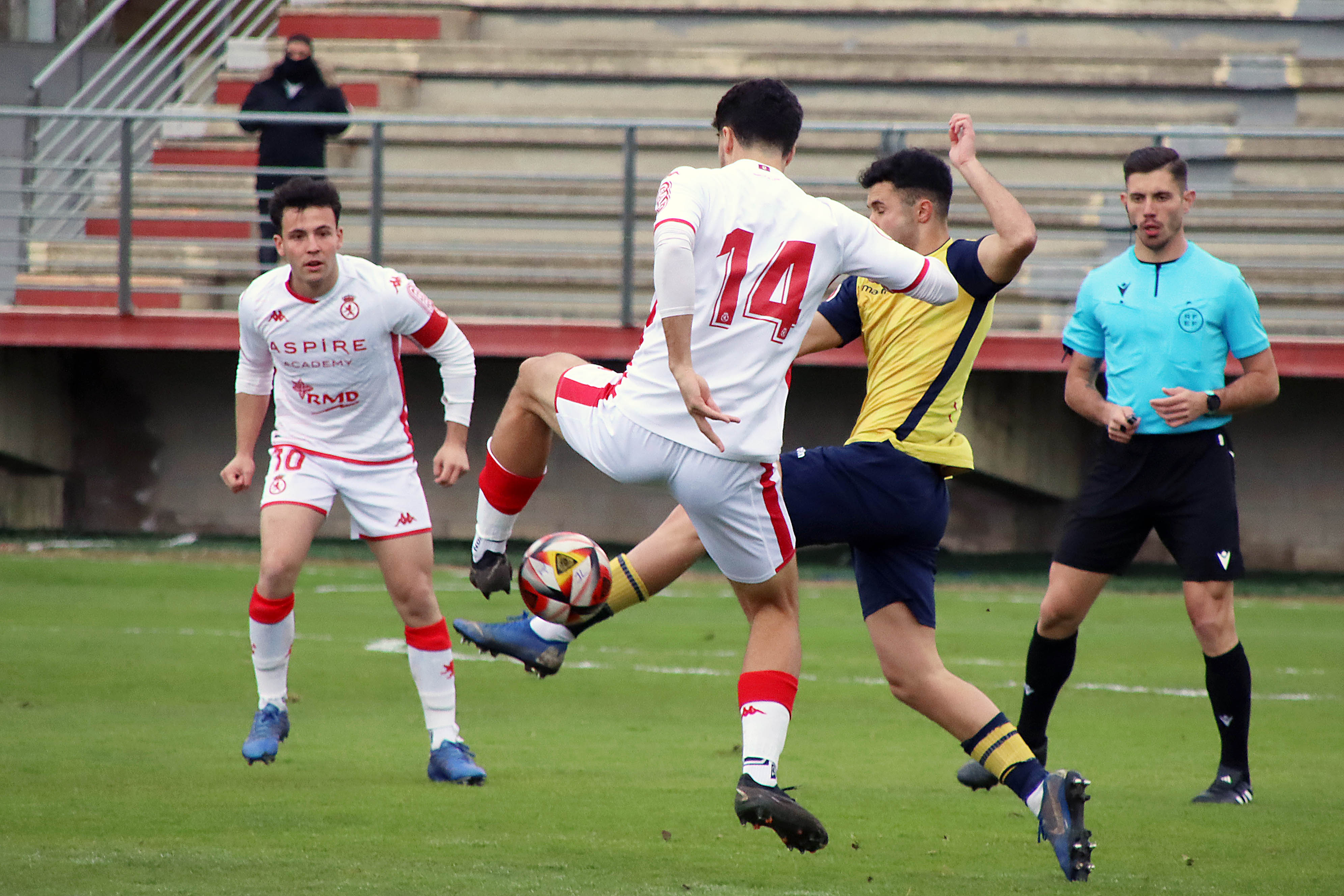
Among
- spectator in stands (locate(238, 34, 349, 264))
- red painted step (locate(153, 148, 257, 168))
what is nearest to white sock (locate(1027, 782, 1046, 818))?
spectator in stands (locate(238, 34, 349, 264))

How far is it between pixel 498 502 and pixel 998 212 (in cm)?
187

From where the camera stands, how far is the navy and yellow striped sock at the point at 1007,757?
526 centimetres

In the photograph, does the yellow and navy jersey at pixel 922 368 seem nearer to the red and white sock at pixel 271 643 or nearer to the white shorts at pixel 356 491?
the white shorts at pixel 356 491

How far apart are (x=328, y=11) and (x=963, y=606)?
36.1 feet

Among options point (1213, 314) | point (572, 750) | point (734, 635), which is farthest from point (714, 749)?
point (734, 635)

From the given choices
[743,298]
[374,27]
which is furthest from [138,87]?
[743,298]

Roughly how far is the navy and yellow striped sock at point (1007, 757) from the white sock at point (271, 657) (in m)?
2.85

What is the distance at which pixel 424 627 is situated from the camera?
6.80 metres

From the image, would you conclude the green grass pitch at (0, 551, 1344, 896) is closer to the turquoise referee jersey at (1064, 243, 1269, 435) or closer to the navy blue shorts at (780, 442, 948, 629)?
the navy blue shorts at (780, 442, 948, 629)

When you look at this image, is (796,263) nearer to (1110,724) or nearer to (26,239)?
(1110,724)

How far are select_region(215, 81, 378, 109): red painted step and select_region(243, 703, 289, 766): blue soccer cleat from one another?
40.6 feet

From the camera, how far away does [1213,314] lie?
6.33m

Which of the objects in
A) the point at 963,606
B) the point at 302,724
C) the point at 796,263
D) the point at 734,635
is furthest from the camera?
the point at 963,606

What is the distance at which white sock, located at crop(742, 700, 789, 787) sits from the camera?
4.82 m
